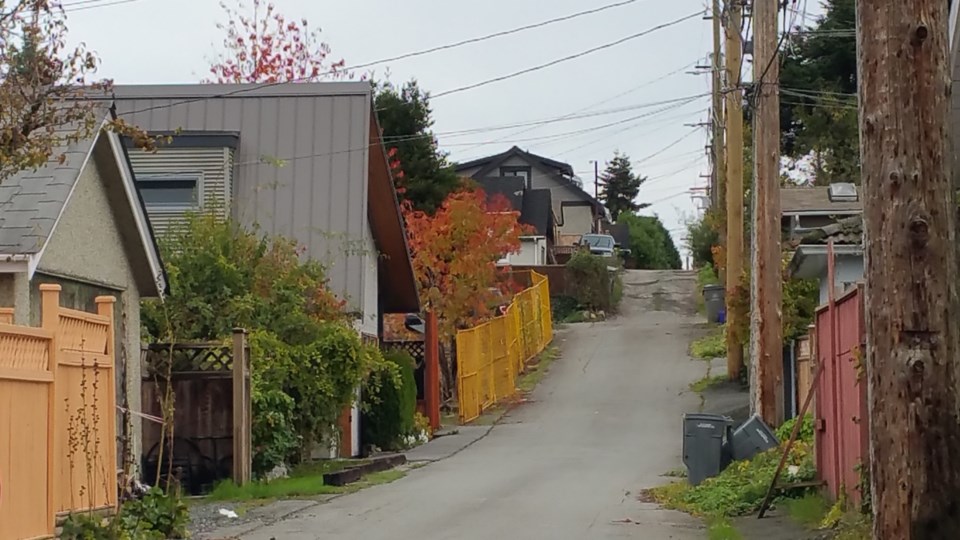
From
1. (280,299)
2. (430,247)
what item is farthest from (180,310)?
(430,247)

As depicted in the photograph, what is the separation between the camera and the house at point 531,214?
226ft

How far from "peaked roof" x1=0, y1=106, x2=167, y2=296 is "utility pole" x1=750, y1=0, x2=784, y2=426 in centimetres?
992

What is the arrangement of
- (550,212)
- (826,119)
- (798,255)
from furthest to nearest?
(550,212) < (826,119) < (798,255)

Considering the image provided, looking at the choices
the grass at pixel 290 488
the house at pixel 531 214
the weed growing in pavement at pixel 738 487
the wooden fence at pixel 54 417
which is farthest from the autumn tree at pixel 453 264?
the house at pixel 531 214

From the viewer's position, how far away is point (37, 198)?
14.4m

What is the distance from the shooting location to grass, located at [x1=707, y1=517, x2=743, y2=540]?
534 inches

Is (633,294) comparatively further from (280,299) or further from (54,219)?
(54,219)

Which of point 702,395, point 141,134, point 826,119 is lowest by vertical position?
point 702,395

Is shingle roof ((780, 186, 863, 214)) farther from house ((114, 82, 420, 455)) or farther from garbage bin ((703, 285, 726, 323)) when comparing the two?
garbage bin ((703, 285, 726, 323))

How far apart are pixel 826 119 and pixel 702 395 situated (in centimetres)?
1415

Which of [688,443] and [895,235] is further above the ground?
[895,235]

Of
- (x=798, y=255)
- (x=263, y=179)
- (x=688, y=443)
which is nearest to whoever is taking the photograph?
(x=688, y=443)

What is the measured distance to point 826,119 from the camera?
43969 millimetres

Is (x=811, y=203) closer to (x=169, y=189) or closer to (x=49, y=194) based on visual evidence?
(x=169, y=189)
